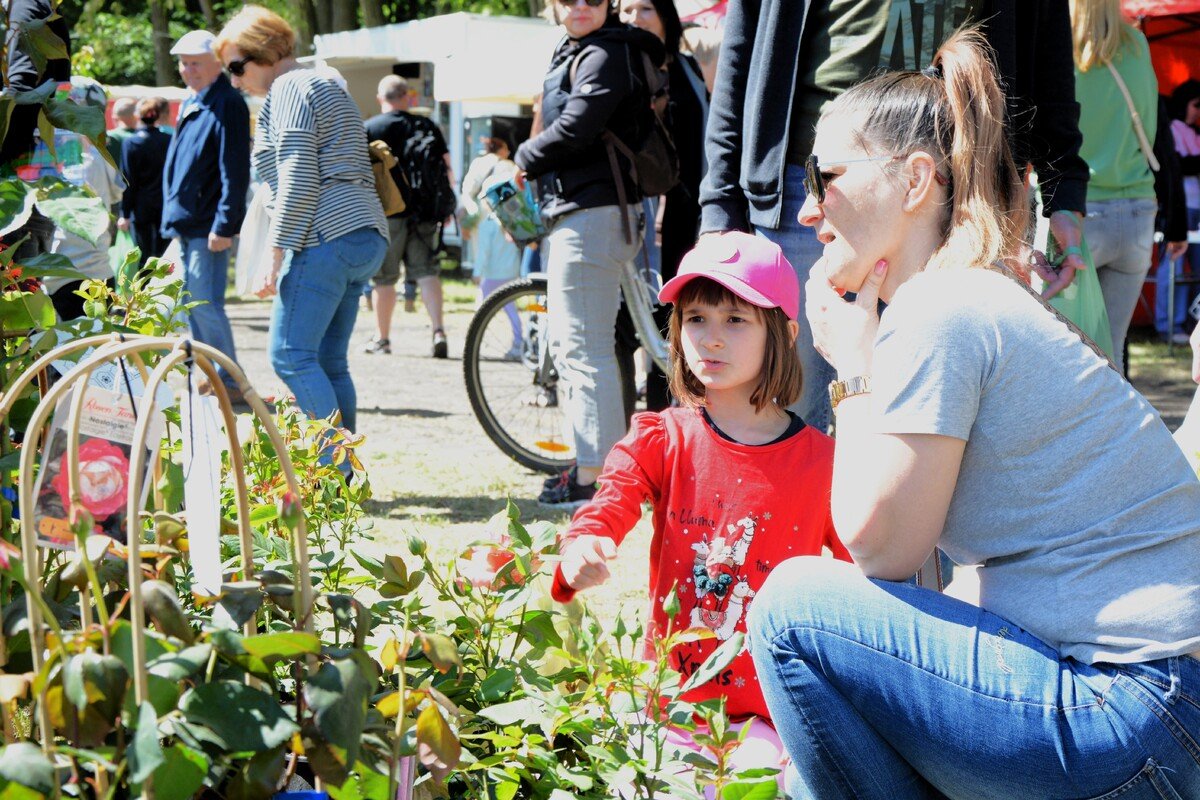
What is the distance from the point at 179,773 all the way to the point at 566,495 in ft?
11.7

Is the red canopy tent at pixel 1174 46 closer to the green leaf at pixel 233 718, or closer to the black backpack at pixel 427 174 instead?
the black backpack at pixel 427 174

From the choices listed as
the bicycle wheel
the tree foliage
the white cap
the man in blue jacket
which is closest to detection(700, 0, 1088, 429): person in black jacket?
the bicycle wheel

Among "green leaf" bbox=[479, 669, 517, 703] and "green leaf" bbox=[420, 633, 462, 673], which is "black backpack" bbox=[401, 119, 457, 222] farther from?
"green leaf" bbox=[420, 633, 462, 673]

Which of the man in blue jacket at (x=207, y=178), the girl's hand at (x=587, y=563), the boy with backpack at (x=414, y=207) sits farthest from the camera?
the boy with backpack at (x=414, y=207)

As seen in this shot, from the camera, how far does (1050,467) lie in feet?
5.74

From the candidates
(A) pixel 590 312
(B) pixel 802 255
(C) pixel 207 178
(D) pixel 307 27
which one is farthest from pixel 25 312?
(D) pixel 307 27

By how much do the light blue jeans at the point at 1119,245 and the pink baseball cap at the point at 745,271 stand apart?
2470 mm

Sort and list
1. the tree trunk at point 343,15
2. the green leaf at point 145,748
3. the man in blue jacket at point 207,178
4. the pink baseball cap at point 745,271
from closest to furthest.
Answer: the green leaf at point 145,748, the pink baseball cap at point 745,271, the man in blue jacket at point 207,178, the tree trunk at point 343,15

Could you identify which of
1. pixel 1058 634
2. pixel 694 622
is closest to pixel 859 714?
pixel 1058 634

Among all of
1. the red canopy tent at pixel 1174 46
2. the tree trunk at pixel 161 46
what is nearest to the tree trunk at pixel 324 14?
the tree trunk at pixel 161 46

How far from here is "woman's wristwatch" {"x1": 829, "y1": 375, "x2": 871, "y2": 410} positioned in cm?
189

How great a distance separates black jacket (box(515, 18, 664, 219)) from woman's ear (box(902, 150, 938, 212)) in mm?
2476

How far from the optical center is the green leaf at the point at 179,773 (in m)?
1.24

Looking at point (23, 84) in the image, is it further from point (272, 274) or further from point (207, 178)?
point (207, 178)
